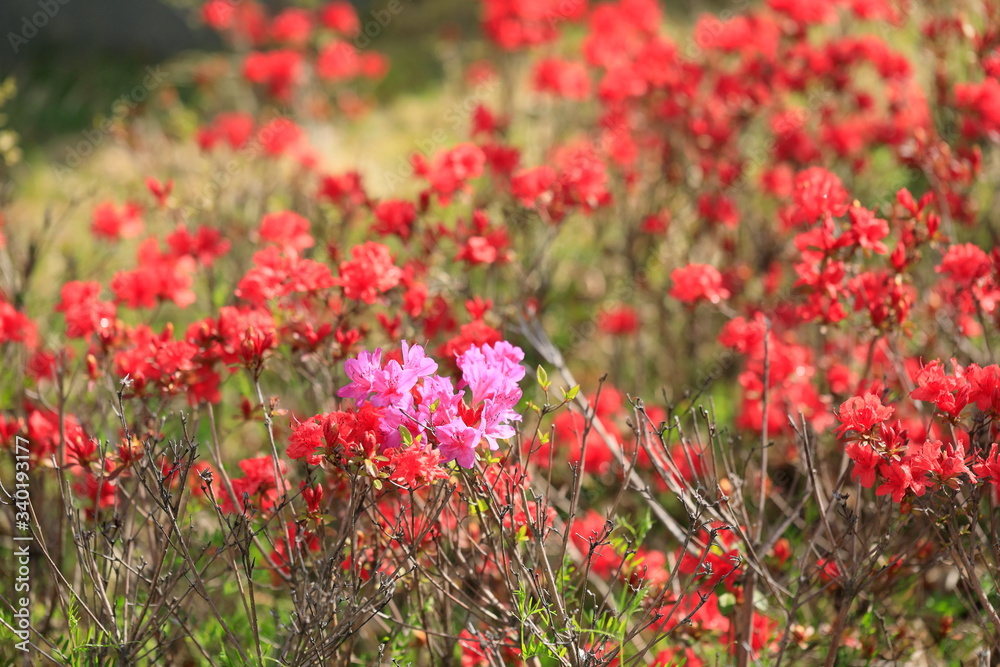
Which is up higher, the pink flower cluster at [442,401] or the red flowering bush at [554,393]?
the pink flower cluster at [442,401]

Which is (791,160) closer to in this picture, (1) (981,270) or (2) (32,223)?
(1) (981,270)

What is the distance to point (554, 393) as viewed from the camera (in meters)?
3.86

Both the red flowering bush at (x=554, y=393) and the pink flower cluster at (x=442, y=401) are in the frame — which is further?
the red flowering bush at (x=554, y=393)

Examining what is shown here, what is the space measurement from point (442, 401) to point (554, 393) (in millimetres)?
2263

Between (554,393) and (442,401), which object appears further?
(554,393)

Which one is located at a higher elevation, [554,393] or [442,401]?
[442,401]

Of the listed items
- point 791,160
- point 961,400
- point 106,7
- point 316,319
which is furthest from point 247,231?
point 106,7

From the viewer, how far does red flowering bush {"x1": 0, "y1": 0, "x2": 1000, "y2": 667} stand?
5.74 ft

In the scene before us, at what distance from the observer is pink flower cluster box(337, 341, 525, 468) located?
1.58 metres

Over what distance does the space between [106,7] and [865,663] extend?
8.94m

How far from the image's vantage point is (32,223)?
18.4ft

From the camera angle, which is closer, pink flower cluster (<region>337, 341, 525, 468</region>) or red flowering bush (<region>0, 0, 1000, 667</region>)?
pink flower cluster (<region>337, 341, 525, 468</region>)

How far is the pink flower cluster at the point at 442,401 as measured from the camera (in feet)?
5.20

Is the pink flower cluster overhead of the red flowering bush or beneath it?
overhead
